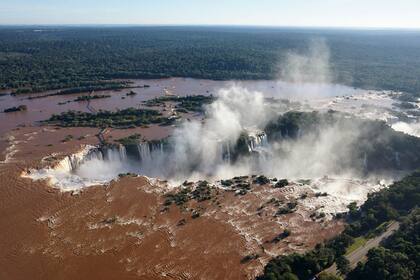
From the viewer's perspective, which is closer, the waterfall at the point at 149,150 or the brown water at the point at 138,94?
the waterfall at the point at 149,150

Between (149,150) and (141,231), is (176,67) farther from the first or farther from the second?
(141,231)

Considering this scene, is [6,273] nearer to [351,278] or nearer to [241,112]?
[351,278]

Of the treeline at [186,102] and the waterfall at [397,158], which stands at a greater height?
the treeline at [186,102]

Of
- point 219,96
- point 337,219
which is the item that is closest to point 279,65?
point 219,96

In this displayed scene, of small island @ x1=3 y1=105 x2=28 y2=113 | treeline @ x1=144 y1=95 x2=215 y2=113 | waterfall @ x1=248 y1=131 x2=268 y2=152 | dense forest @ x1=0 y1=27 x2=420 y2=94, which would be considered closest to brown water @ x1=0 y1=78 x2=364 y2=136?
small island @ x1=3 y1=105 x2=28 y2=113

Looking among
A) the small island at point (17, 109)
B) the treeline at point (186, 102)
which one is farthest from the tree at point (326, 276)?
the small island at point (17, 109)

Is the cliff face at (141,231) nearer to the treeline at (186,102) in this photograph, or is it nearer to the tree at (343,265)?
the tree at (343,265)

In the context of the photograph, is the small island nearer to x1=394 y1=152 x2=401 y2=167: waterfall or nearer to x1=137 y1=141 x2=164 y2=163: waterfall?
x1=137 y1=141 x2=164 y2=163: waterfall

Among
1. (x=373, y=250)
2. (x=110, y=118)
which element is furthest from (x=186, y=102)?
(x=373, y=250)
